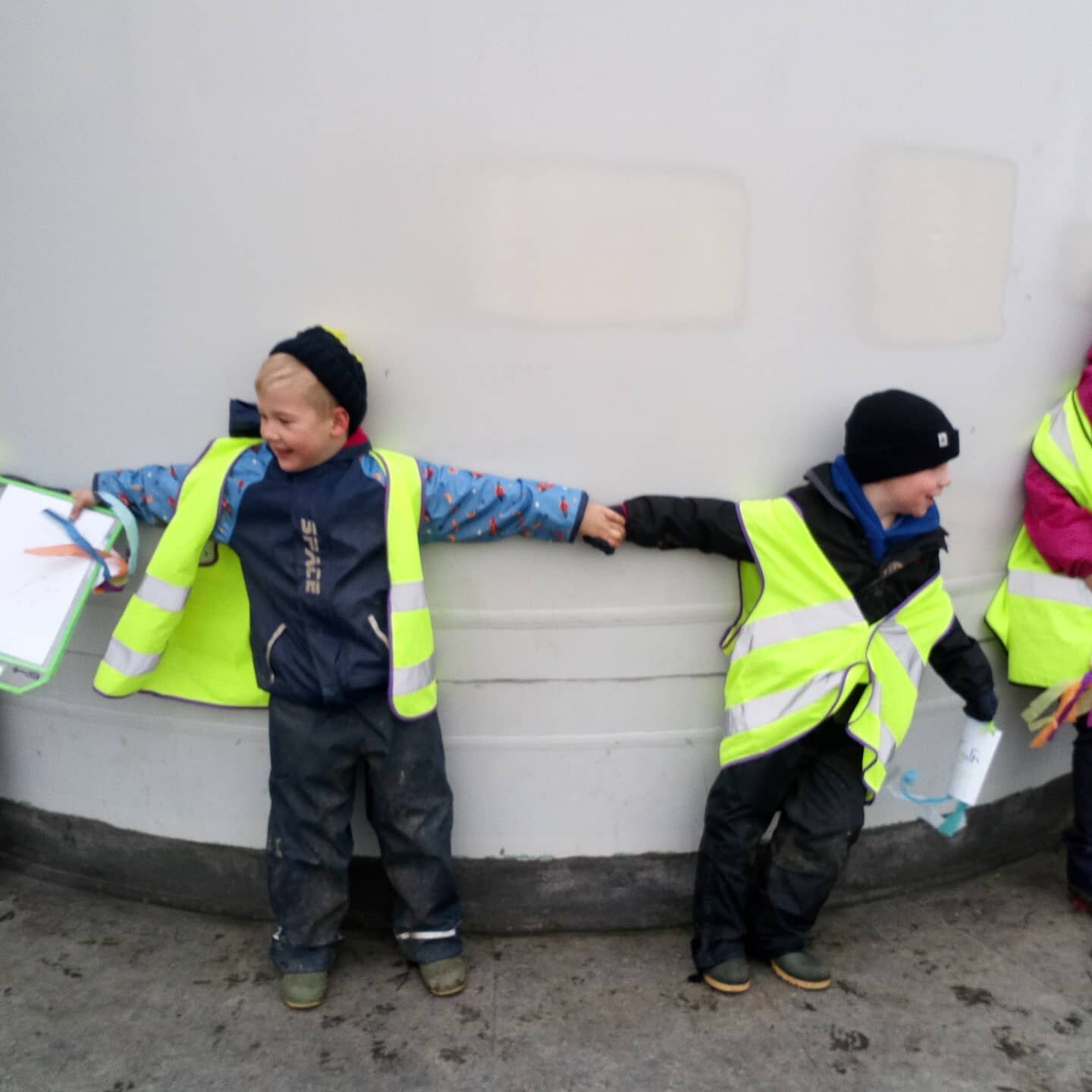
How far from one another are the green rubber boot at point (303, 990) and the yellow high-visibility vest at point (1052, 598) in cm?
224

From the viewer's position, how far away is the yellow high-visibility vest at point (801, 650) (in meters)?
2.99

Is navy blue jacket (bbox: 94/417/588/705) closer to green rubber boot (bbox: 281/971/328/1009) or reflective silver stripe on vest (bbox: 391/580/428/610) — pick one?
reflective silver stripe on vest (bbox: 391/580/428/610)

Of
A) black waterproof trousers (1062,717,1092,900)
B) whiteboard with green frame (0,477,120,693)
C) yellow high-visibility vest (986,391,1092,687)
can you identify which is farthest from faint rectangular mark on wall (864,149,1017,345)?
whiteboard with green frame (0,477,120,693)

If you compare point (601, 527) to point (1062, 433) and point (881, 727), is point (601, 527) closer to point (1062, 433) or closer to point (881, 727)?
point (881, 727)

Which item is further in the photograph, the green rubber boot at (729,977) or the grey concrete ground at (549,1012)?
the green rubber boot at (729,977)

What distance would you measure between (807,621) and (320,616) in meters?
1.28

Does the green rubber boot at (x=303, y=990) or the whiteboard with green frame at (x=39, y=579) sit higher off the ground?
the whiteboard with green frame at (x=39, y=579)

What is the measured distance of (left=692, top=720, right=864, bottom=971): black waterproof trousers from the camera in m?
3.09

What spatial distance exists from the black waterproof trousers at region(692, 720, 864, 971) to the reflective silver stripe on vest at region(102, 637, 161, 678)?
1.57 meters

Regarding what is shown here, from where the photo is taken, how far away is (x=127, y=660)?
294cm

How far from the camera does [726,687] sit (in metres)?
3.14

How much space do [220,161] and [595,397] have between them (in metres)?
1.14

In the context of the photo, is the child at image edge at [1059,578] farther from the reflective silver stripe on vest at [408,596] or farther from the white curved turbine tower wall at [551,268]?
the reflective silver stripe on vest at [408,596]

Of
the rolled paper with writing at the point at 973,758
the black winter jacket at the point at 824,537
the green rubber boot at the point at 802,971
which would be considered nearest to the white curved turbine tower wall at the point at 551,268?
the black winter jacket at the point at 824,537
